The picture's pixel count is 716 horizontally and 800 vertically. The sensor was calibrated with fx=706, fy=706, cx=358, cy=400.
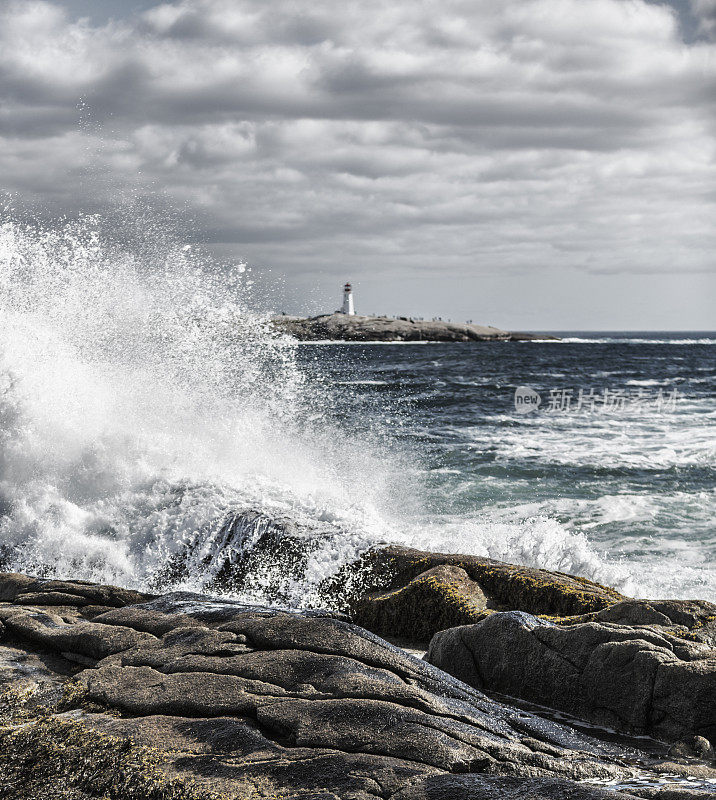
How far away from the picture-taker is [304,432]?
49.8 feet

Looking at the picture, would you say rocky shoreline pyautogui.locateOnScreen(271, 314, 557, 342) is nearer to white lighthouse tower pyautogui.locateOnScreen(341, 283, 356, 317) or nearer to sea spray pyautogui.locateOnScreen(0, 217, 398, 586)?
white lighthouse tower pyautogui.locateOnScreen(341, 283, 356, 317)

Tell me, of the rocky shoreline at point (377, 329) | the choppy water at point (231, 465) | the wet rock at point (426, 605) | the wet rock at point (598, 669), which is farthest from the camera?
the rocky shoreline at point (377, 329)

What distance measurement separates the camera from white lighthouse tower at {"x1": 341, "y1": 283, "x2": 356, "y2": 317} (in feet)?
341

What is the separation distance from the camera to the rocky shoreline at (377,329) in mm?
88562

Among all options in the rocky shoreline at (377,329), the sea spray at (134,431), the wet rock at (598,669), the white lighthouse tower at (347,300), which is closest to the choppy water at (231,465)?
the sea spray at (134,431)

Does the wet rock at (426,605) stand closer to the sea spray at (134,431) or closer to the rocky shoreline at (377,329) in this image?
the sea spray at (134,431)

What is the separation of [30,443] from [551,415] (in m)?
17.4

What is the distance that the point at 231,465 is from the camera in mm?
11211

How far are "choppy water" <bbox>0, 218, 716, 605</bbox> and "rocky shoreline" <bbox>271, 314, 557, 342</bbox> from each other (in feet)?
217

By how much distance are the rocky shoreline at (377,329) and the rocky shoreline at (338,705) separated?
7724 cm

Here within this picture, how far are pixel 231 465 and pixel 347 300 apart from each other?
95308mm

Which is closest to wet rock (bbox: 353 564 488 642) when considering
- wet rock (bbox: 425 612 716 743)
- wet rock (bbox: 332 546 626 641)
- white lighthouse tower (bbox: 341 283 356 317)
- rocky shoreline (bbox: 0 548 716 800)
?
wet rock (bbox: 332 546 626 641)

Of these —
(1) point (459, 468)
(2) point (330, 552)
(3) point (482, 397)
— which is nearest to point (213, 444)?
(2) point (330, 552)

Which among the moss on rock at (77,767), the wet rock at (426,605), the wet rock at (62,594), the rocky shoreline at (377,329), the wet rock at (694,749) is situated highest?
the rocky shoreline at (377,329)
